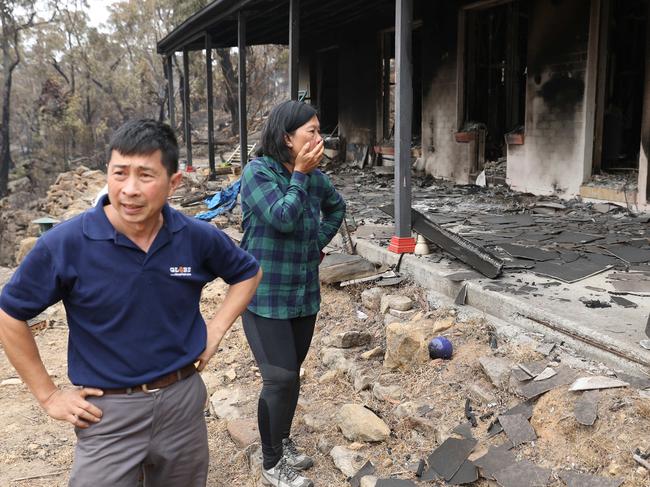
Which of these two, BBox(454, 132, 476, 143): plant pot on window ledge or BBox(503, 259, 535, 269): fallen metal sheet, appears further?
BBox(454, 132, 476, 143): plant pot on window ledge

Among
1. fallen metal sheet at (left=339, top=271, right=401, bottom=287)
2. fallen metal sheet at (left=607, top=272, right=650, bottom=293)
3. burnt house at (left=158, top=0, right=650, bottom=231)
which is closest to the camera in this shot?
fallen metal sheet at (left=607, top=272, right=650, bottom=293)

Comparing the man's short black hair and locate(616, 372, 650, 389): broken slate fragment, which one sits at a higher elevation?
the man's short black hair

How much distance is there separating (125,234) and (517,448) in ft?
7.03

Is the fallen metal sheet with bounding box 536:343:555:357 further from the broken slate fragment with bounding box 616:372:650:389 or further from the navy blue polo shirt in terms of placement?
the navy blue polo shirt

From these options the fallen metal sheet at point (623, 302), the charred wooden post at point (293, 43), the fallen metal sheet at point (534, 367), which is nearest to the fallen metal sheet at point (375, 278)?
the fallen metal sheet at point (623, 302)

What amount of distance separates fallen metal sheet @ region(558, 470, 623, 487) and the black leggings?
49.4 inches

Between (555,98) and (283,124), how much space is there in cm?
695

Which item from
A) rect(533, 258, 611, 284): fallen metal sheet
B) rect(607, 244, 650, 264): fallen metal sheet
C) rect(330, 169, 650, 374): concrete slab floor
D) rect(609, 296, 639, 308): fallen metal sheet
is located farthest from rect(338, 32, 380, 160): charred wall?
rect(609, 296, 639, 308): fallen metal sheet

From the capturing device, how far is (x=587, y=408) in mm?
2998

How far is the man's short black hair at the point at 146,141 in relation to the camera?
1.89 meters

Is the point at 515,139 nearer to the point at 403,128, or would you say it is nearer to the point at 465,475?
the point at 403,128

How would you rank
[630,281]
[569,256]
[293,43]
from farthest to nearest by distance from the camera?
[293,43] → [569,256] → [630,281]

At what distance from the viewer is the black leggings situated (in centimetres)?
280

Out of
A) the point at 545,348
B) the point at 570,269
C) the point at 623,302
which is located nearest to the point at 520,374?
the point at 545,348
